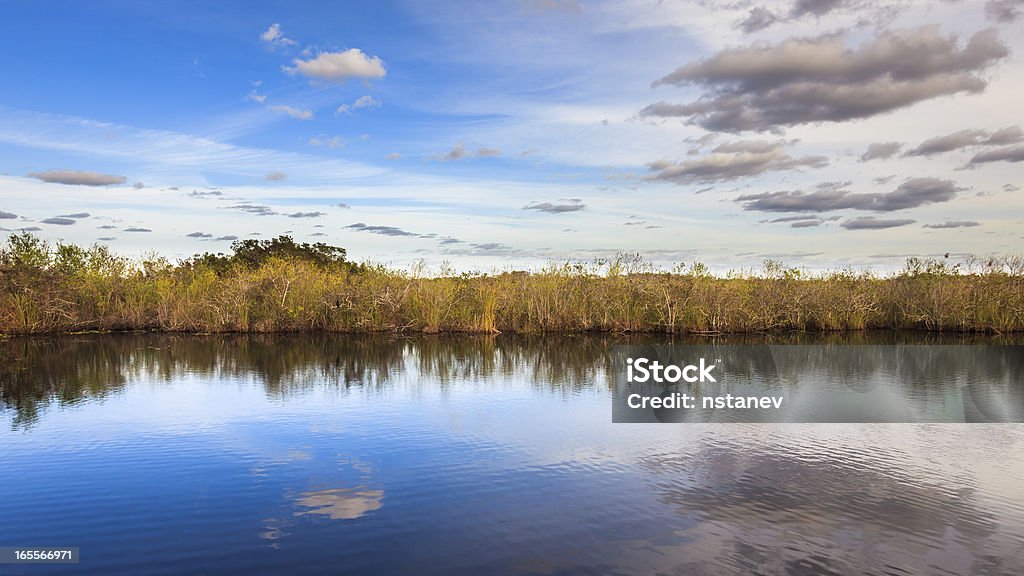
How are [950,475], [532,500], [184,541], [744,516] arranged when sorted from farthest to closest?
[950,475]
[532,500]
[744,516]
[184,541]

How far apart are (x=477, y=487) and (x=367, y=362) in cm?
1560

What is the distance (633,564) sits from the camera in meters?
7.31

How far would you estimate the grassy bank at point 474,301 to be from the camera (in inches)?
1412

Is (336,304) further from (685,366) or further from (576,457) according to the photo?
(576,457)

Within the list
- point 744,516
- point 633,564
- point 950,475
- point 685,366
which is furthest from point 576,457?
point 685,366

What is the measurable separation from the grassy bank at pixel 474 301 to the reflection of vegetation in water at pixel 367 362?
83.3 inches

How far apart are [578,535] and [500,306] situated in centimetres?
2915

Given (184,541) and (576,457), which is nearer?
(184,541)

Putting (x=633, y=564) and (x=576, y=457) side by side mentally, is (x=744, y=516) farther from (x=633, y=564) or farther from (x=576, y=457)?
(x=576, y=457)

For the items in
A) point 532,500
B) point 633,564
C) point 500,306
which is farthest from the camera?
point 500,306

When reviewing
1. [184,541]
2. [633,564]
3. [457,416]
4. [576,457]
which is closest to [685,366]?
[457,416]

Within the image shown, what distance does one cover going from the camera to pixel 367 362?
24.8 m

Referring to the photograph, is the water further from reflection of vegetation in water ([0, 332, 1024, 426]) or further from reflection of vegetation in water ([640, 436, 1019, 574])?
reflection of vegetation in water ([0, 332, 1024, 426])

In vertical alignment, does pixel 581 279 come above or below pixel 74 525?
above
